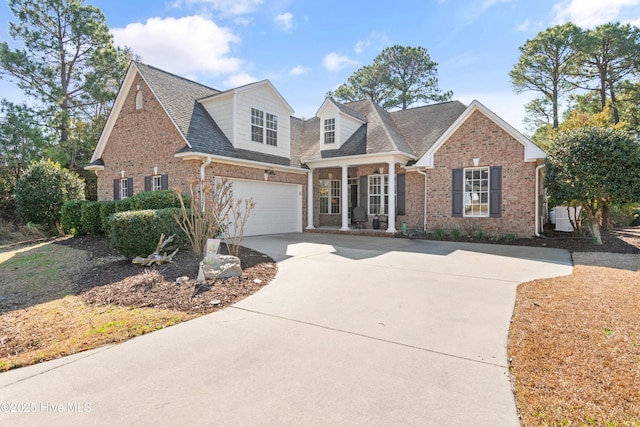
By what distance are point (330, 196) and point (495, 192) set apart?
25.6 feet

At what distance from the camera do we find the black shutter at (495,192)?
40.9ft

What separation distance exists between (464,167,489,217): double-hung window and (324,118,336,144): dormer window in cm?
593

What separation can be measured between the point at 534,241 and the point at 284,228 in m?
9.39

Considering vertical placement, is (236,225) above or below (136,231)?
above

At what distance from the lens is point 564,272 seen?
7316 mm

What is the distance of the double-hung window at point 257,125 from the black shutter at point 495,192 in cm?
891

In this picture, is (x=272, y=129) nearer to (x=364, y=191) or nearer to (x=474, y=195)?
(x=364, y=191)

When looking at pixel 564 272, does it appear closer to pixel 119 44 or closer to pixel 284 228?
pixel 284 228

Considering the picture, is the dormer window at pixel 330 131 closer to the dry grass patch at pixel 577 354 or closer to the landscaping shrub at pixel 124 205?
the landscaping shrub at pixel 124 205

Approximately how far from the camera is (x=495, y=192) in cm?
1255

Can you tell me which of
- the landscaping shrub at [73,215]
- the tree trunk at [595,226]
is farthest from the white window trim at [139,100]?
the tree trunk at [595,226]

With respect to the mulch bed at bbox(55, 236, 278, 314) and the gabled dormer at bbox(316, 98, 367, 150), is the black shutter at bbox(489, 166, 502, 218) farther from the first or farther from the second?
the mulch bed at bbox(55, 236, 278, 314)

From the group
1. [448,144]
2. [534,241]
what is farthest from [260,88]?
[534,241]

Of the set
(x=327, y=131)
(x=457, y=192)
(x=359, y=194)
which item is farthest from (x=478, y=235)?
(x=327, y=131)
